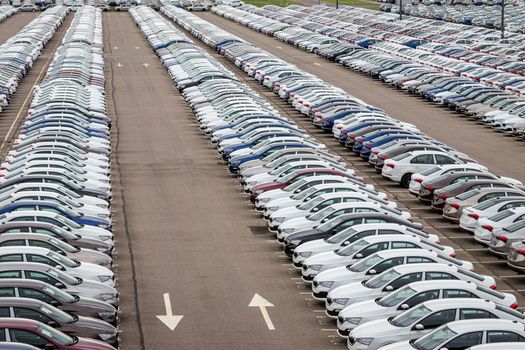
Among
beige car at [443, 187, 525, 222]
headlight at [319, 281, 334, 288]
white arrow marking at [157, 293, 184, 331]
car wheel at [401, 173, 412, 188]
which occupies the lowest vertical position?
car wheel at [401, 173, 412, 188]

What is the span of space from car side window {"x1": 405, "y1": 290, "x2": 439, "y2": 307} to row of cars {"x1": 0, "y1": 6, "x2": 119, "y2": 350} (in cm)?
572

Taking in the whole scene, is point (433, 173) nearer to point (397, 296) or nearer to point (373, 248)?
point (373, 248)

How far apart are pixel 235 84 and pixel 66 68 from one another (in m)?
11.5

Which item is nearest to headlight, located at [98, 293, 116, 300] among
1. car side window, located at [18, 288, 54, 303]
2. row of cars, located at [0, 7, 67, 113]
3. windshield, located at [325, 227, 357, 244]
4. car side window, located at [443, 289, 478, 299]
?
car side window, located at [18, 288, 54, 303]

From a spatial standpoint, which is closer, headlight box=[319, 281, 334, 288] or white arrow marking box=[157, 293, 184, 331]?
white arrow marking box=[157, 293, 184, 331]

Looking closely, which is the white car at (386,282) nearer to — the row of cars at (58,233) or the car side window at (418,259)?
the car side window at (418,259)

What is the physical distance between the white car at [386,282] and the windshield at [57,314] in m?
5.59

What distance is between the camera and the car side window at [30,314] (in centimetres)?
2027

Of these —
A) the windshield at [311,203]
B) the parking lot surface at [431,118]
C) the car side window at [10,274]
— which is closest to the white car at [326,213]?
the windshield at [311,203]

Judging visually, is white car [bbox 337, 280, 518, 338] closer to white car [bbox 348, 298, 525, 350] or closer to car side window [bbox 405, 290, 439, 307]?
car side window [bbox 405, 290, 439, 307]

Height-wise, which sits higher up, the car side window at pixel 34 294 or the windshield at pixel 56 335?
the windshield at pixel 56 335

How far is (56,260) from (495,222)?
39.2ft

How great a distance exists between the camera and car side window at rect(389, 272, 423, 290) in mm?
23000

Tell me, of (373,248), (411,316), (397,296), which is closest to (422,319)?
(411,316)
